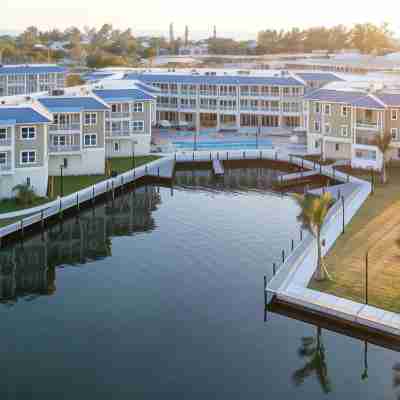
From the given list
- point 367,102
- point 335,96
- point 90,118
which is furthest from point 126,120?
point 367,102

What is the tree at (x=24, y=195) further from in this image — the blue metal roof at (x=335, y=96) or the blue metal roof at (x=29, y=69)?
the blue metal roof at (x=29, y=69)

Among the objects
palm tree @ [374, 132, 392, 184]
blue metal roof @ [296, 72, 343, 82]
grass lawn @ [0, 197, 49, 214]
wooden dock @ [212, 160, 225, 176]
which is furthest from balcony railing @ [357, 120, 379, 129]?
grass lawn @ [0, 197, 49, 214]

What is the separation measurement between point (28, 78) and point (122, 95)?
126 ft

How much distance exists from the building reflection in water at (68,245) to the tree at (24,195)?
12.7 ft

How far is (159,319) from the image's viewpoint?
136 ft

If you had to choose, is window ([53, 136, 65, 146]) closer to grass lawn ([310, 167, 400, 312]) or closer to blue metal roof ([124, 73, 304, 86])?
grass lawn ([310, 167, 400, 312])

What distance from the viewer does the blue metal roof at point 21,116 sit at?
66500 millimetres

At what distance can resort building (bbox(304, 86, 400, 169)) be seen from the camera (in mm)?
79875

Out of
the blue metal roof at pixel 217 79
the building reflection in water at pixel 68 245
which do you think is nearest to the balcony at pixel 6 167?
the building reflection in water at pixel 68 245

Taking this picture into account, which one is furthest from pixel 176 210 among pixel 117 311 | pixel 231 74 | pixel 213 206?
pixel 231 74

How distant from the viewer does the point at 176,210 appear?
6694 centimetres

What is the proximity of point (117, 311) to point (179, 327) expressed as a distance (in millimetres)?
4340

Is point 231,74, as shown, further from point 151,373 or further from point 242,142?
point 151,373

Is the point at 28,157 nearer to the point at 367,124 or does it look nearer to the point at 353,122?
the point at 353,122
